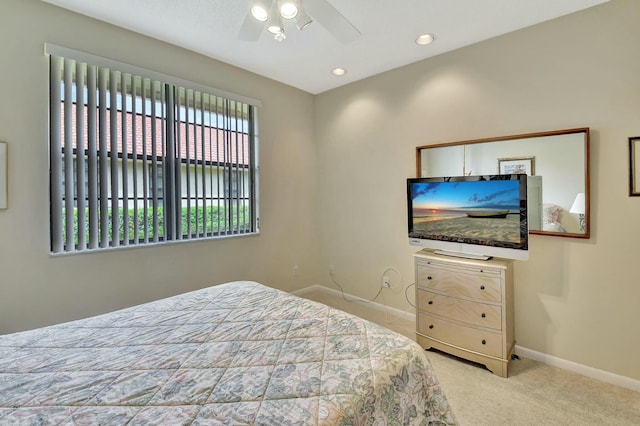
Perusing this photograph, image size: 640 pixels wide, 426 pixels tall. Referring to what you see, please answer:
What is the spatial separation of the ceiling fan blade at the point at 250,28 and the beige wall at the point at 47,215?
121 cm

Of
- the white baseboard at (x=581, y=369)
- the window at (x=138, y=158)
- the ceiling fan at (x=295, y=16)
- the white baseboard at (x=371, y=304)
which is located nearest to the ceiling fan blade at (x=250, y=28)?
the ceiling fan at (x=295, y=16)

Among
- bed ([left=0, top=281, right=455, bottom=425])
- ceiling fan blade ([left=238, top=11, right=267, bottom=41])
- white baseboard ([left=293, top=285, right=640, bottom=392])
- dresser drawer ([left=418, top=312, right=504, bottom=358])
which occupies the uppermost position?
ceiling fan blade ([left=238, top=11, right=267, bottom=41])

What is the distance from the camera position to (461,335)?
7.64 feet

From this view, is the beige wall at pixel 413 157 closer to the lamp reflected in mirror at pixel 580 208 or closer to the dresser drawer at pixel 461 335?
the lamp reflected in mirror at pixel 580 208

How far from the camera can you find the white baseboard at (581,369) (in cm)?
201

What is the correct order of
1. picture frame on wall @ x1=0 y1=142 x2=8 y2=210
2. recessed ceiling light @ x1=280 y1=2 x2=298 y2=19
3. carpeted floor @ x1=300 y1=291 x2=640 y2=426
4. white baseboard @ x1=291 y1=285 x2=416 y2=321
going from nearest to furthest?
recessed ceiling light @ x1=280 y1=2 x2=298 y2=19 → carpeted floor @ x1=300 y1=291 x2=640 y2=426 → picture frame on wall @ x1=0 y1=142 x2=8 y2=210 → white baseboard @ x1=291 y1=285 x2=416 y2=321

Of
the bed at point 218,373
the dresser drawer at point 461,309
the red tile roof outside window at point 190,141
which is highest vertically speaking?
the red tile roof outside window at point 190,141

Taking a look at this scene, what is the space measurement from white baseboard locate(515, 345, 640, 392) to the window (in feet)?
9.76

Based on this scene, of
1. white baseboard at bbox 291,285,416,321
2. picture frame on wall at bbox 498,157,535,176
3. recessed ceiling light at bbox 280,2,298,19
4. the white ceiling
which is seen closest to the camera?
recessed ceiling light at bbox 280,2,298,19

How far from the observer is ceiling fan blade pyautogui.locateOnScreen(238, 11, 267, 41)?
1.78 m

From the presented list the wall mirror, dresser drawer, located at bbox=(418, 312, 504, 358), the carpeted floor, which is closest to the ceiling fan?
the wall mirror

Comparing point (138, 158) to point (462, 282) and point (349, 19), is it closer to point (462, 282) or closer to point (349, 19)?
point (349, 19)

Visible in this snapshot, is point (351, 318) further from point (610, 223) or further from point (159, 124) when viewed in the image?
point (159, 124)

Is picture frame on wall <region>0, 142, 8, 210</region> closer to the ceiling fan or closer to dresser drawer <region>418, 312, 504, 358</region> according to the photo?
the ceiling fan
